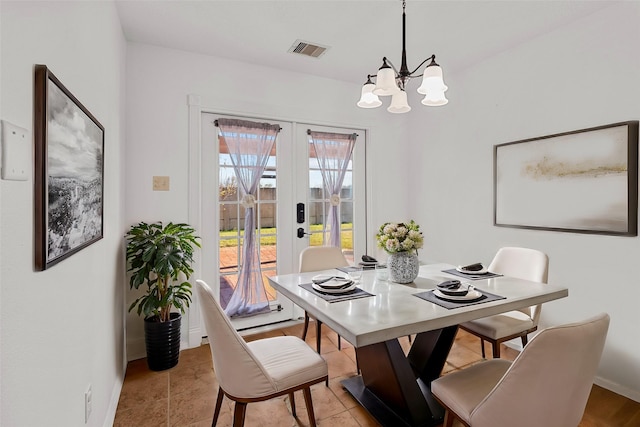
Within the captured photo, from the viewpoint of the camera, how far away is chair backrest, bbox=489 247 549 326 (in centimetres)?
222

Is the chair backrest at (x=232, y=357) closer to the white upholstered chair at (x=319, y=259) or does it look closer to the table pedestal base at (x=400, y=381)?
the table pedestal base at (x=400, y=381)

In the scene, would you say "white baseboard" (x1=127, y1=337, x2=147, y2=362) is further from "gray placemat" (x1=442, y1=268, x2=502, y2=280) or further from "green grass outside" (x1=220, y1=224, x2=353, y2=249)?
"gray placemat" (x1=442, y1=268, x2=502, y2=280)

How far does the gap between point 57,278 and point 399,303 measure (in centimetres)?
138

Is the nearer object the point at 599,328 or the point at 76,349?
the point at 599,328

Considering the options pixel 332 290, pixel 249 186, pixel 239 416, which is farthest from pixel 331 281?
pixel 249 186

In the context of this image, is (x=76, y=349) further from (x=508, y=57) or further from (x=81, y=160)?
(x=508, y=57)

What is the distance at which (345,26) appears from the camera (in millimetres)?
2504

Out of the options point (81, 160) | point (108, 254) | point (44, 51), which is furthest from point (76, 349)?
point (44, 51)

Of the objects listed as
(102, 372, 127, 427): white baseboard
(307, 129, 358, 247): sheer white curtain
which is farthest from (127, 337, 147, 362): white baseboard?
(307, 129, 358, 247): sheer white curtain

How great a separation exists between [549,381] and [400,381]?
864 mm

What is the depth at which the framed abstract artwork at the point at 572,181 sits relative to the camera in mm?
2178

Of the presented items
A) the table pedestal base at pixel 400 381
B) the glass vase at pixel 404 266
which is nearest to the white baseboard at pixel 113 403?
the table pedestal base at pixel 400 381

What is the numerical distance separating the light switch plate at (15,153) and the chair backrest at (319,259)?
1988 millimetres

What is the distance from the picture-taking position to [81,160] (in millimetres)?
1308
